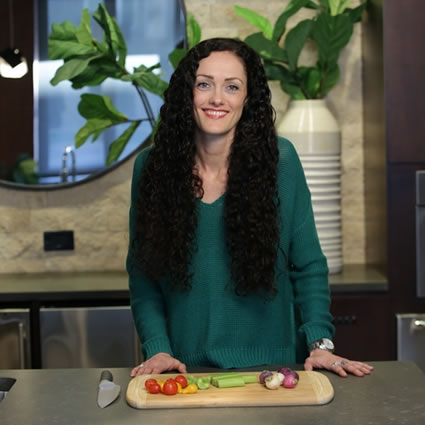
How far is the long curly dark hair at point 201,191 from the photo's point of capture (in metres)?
1.88

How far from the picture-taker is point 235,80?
191 centimetres

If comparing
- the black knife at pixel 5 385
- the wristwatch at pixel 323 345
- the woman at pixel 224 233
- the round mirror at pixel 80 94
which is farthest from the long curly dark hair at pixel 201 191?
the round mirror at pixel 80 94

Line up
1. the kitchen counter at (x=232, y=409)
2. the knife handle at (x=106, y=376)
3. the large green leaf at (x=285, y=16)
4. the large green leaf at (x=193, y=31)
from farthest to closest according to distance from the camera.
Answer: the large green leaf at (x=193, y=31) < the large green leaf at (x=285, y=16) < the knife handle at (x=106, y=376) < the kitchen counter at (x=232, y=409)

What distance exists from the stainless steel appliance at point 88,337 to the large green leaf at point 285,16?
1159 mm

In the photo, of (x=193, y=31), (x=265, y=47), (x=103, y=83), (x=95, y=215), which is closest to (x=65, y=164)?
(x=95, y=215)

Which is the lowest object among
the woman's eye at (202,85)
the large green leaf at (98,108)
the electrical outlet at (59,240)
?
the electrical outlet at (59,240)

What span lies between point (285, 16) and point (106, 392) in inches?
74.6

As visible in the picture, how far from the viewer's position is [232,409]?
1.45 meters

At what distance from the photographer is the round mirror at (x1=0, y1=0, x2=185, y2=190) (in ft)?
10.9

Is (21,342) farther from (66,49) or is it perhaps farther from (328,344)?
(328,344)

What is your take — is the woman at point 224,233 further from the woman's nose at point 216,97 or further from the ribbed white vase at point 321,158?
the ribbed white vase at point 321,158

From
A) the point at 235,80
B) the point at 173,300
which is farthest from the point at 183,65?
the point at 173,300

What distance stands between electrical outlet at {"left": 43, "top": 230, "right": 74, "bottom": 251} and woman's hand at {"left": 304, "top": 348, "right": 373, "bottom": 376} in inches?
70.9

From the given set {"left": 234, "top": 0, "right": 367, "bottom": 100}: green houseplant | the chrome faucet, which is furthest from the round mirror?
{"left": 234, "top": 0, "right": 367, "bottom": 100}: green houseplant
